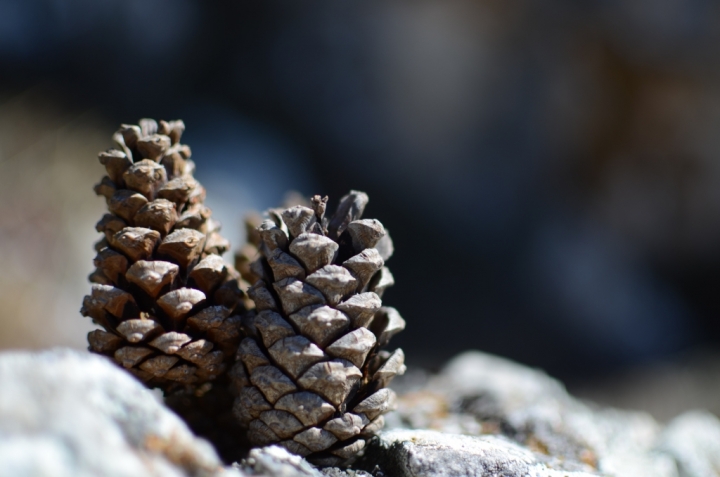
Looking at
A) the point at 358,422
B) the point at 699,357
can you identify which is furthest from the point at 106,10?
the point at 699,357

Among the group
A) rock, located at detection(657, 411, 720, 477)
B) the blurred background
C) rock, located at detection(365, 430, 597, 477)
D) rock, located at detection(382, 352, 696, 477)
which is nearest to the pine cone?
rock, located at detection(365, 430, 597, 477)

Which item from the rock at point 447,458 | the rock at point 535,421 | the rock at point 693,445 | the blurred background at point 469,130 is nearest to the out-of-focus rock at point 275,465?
the rock at point 447,458

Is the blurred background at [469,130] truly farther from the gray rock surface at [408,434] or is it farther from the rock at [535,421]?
the gray rock surface at [408,434]

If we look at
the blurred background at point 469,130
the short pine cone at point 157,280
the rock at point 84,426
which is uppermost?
the blurred background at point 469,130

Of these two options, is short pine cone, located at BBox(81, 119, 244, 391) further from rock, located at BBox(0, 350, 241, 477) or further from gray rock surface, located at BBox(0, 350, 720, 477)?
rock, located at BBox(0, 350, 241, 477)

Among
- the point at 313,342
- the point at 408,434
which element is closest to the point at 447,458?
the point at 408,434
